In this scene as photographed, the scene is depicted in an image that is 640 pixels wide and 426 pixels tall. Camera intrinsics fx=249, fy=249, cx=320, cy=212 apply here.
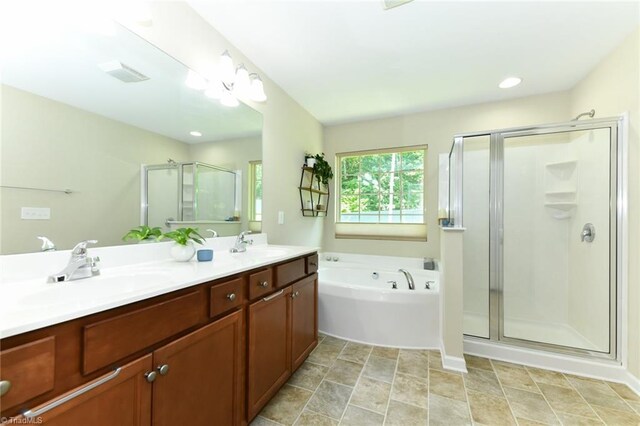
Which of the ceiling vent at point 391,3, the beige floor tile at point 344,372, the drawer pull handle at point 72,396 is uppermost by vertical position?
the ceiling vent at point 391,3

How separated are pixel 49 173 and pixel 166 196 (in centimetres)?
49

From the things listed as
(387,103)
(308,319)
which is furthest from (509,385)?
(387,103)

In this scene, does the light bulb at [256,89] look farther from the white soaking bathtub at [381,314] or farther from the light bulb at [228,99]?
the white soaking bathtub at [381,314]

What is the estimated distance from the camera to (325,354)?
2.05 meters

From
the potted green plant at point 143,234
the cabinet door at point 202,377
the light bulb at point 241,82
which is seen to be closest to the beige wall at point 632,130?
the cabinet door at point 202,377

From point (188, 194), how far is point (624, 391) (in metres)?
3.12

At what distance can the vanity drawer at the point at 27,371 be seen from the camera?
1.68ft

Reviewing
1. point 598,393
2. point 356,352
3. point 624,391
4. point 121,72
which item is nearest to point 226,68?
point 121,72

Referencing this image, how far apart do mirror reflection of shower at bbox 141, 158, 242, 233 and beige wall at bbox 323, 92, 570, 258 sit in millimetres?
1835

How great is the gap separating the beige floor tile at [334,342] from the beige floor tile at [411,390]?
1.85ft

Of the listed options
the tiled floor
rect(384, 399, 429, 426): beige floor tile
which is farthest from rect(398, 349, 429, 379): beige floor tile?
rect(384, 399, 429, 426): beige floor tile

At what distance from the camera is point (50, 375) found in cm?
59

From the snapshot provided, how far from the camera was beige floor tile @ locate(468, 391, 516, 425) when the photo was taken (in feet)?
4.56

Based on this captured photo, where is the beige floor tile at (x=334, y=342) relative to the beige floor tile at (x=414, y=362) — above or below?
below
